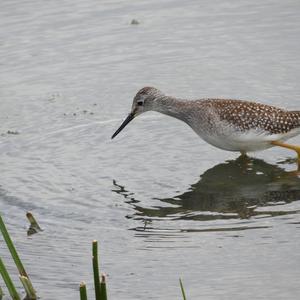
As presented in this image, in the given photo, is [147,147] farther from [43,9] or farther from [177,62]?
[43,9]

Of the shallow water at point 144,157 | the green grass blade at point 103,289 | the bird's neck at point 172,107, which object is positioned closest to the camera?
the green grass blade at point 103,289

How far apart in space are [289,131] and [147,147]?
197 centimetres

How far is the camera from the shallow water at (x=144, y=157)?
27.5ft

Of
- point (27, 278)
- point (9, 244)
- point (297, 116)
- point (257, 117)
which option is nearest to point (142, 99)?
point (257, 117)

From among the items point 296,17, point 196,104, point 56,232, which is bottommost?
point 56,232

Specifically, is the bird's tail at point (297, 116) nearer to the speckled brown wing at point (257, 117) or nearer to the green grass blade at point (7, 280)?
the speckled brown wing at point (257, 117)

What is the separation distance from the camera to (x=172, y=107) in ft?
40.8

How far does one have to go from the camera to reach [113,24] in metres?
16.6

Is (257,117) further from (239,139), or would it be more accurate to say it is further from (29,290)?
(29,290)

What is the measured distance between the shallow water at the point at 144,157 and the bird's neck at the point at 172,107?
0.35 metres

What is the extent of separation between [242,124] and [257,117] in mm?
246

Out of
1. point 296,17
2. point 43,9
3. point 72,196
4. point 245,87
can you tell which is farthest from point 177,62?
point 72,196

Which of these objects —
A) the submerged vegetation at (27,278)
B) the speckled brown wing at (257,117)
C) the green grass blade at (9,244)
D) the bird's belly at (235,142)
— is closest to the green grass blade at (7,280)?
the submerged vegetation at (27,278)

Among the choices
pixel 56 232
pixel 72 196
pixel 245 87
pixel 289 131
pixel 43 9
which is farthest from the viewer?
pixel 43 9
